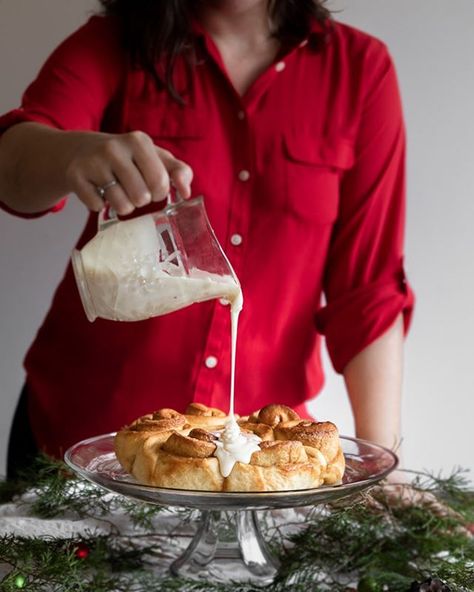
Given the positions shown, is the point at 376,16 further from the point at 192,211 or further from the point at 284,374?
the point at 192,211

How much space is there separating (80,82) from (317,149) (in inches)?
14.4

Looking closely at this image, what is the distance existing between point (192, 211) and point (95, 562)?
0.35m

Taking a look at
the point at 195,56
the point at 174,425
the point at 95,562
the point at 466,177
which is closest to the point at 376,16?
the point at 466,177

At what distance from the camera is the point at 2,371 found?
6.47 feet

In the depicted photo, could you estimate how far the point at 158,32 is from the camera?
4.68ft

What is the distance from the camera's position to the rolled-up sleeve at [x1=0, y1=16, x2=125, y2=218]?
135 cm

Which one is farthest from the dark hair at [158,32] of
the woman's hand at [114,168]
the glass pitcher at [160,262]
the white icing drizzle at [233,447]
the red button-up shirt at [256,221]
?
the white icing drizzle at [233,447]

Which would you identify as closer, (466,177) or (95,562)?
(95,562)

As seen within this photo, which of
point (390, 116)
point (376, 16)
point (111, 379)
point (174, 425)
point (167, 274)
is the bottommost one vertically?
point (111, 379)

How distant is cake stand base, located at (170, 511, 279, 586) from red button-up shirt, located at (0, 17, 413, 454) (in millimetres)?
462

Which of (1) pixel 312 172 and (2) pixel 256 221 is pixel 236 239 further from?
(1) pixel 312 172

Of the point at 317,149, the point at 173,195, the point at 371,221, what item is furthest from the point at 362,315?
the point at 173,195

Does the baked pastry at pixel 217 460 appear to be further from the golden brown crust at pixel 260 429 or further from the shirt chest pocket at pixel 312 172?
the shirt chest pocket at pixel 312 172

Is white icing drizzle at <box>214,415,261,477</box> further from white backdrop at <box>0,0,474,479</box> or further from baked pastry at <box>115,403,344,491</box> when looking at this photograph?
white backdrop at <box>0,0,474,479</box>
